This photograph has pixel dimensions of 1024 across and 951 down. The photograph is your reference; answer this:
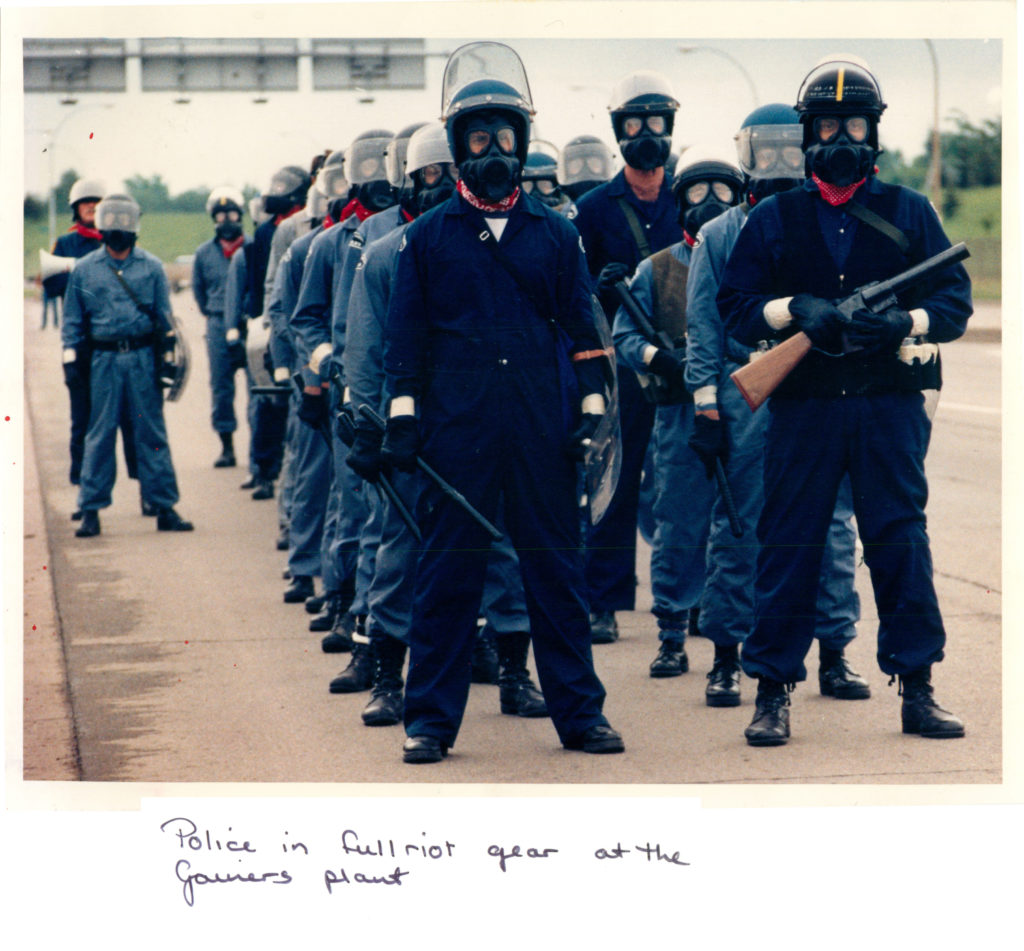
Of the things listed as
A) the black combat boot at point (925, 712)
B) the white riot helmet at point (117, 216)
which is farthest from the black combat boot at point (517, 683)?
Answer: the white riot helmet at point (117, 216)

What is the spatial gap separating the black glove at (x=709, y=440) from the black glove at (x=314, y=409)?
2.08 metres

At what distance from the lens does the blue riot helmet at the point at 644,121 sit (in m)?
8.20

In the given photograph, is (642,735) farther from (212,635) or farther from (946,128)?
(946,128)

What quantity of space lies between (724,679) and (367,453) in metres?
1.66

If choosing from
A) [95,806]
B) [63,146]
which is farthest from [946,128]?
[95,806]

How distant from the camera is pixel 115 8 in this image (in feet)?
19.7

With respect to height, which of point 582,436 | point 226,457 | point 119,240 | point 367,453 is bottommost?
point 226,457

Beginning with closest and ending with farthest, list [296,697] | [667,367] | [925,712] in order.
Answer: [925,712] → [296,697] → [667,367]

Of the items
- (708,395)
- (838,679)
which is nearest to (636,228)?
(708,395)

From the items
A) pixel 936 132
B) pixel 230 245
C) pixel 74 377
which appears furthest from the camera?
pixel 230 245

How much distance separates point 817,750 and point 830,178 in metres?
1.94

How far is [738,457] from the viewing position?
7.34m

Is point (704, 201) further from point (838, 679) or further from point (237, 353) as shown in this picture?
point (237, 353)

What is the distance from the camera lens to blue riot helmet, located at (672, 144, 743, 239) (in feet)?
25.9
